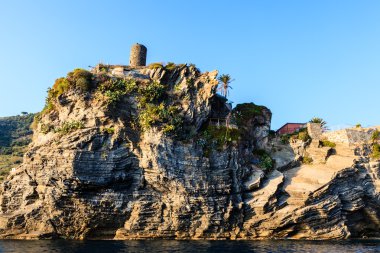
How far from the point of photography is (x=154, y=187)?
1524 inches

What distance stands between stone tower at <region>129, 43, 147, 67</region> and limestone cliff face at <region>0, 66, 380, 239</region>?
1079 centimetres

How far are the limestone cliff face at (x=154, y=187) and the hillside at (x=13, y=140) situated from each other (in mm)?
54045

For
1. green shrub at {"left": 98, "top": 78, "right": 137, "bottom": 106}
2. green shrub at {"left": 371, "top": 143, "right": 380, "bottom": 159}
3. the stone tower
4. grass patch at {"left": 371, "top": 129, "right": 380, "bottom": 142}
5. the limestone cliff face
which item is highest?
the stone tower

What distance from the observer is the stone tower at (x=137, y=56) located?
54.0 meters

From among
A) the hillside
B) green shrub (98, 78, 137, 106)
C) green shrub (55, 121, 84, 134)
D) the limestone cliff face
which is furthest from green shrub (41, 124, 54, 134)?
the hillside

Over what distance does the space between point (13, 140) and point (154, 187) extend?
11387cm

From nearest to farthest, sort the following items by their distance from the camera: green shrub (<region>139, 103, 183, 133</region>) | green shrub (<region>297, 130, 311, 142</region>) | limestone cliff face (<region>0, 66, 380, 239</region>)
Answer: limestone cliff face (<region>0, 66, 380, 239</region>), green shrub (<region>139, 103, 183, 133</region>), green shrub (<region>297, 130, 311, 142</region>)

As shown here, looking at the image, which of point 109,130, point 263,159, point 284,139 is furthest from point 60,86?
point 284,139

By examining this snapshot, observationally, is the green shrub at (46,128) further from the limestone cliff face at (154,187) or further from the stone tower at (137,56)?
the stone tower at (137,56)

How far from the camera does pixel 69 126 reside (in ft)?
131

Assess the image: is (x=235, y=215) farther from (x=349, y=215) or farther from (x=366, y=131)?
(x=366, y=131)

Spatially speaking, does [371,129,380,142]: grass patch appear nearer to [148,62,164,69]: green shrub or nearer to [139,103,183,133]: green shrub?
[139,103,183,133]: green shrub

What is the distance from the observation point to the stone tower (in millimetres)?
54031

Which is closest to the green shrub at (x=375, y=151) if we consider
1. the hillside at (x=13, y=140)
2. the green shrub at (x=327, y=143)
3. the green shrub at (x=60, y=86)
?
the green shrub at (x=327, y=143)
